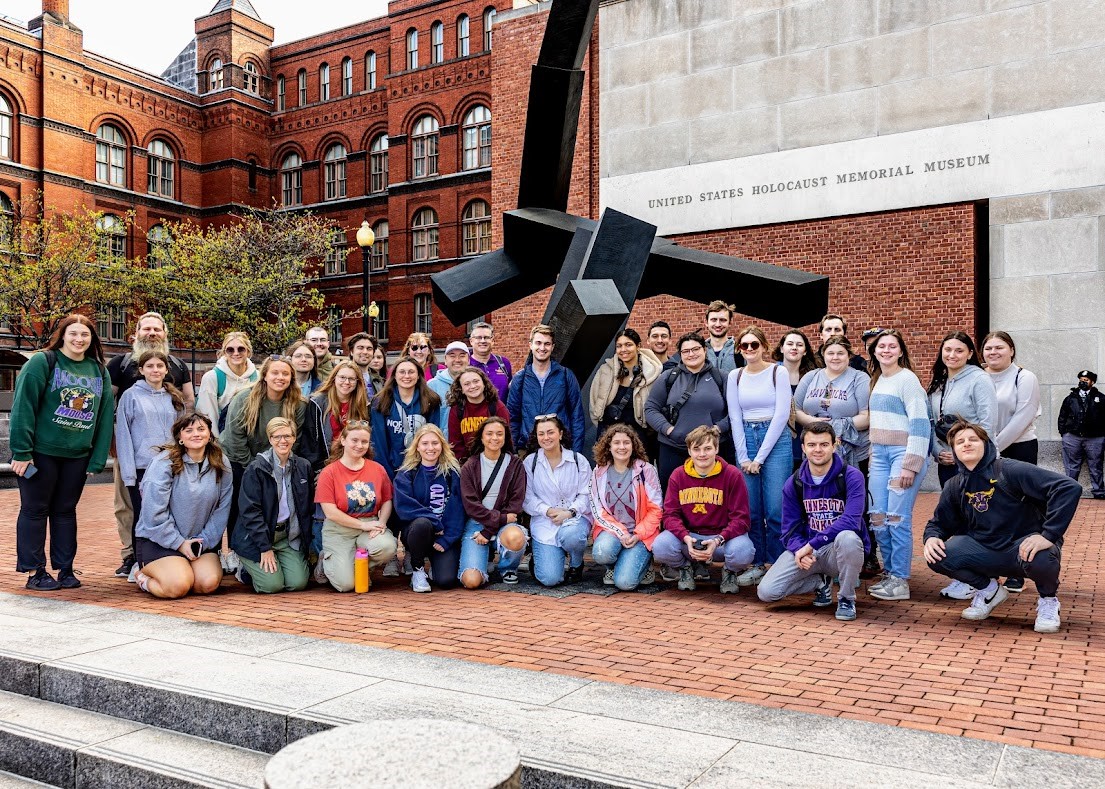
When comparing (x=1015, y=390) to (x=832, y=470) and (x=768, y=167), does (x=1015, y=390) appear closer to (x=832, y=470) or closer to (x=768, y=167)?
(x=832, y=470)

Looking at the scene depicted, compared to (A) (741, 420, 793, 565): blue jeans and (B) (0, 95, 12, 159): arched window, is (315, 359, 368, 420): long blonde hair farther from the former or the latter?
(B) (0, 95, 12, 159): arched window

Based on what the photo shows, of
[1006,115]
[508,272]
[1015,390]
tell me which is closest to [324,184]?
[1006,115]

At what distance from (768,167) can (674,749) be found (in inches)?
558

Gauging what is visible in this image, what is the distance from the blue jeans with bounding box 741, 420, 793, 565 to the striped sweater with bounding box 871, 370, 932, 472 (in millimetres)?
653

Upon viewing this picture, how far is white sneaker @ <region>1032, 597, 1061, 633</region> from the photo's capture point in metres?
5.15

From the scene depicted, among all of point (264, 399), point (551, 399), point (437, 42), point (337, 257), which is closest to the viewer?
point (264, 399)

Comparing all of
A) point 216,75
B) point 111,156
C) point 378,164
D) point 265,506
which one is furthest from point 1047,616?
point 216,75

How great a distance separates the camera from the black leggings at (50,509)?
629 centimetres

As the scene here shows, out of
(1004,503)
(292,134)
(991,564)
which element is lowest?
(991,564)

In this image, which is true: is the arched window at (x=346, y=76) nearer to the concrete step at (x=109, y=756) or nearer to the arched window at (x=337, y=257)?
the arched window at (x=337, y=257)

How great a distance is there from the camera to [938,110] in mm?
14375

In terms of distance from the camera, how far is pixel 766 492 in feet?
21.4

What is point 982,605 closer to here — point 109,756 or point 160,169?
point 109,756

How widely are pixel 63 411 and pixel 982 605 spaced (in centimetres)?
610
